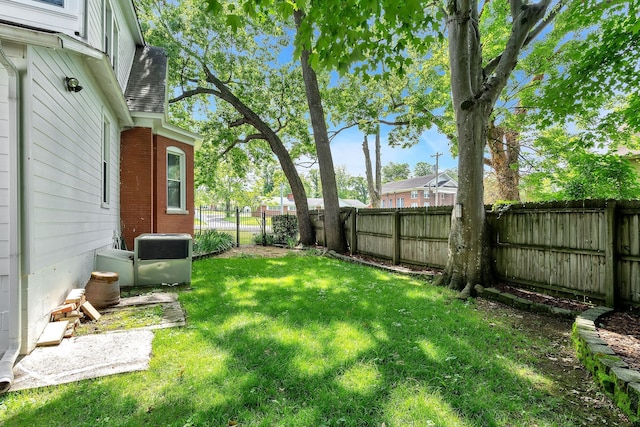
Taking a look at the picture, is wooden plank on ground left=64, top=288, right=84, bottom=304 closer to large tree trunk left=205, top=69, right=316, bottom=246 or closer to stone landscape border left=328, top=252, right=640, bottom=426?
stone landscape border left=328, top=252, right=640, bottom=426

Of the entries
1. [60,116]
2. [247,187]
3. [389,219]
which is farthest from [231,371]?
[247,187]

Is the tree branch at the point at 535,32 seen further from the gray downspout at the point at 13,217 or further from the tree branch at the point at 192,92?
the tree branch at the point at 192,92

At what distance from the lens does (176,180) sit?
9734 millimetres

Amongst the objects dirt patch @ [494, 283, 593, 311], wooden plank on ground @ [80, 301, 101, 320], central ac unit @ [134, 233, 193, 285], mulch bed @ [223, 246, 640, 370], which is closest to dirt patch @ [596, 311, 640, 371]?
mulch bed @ [223, 246, 640, 370]

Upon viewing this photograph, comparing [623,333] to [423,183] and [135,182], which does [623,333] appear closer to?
[135,182]

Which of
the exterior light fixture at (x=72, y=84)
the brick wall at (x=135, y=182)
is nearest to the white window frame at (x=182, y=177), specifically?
the brick wall at (x=135, y=182)

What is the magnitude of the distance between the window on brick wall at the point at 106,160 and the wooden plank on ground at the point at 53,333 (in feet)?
12.0

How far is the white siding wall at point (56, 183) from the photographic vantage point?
3190mm

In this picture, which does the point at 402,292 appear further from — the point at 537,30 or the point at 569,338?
the point at 537,30

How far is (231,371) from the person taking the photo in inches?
109

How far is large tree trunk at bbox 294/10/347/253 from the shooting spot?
36.5ft

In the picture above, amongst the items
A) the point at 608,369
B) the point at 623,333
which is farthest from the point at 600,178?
the point at 608,369

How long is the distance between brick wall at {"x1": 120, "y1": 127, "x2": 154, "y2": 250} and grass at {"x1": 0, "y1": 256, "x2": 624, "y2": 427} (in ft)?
15.7

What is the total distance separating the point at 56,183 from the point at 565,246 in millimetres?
7078
